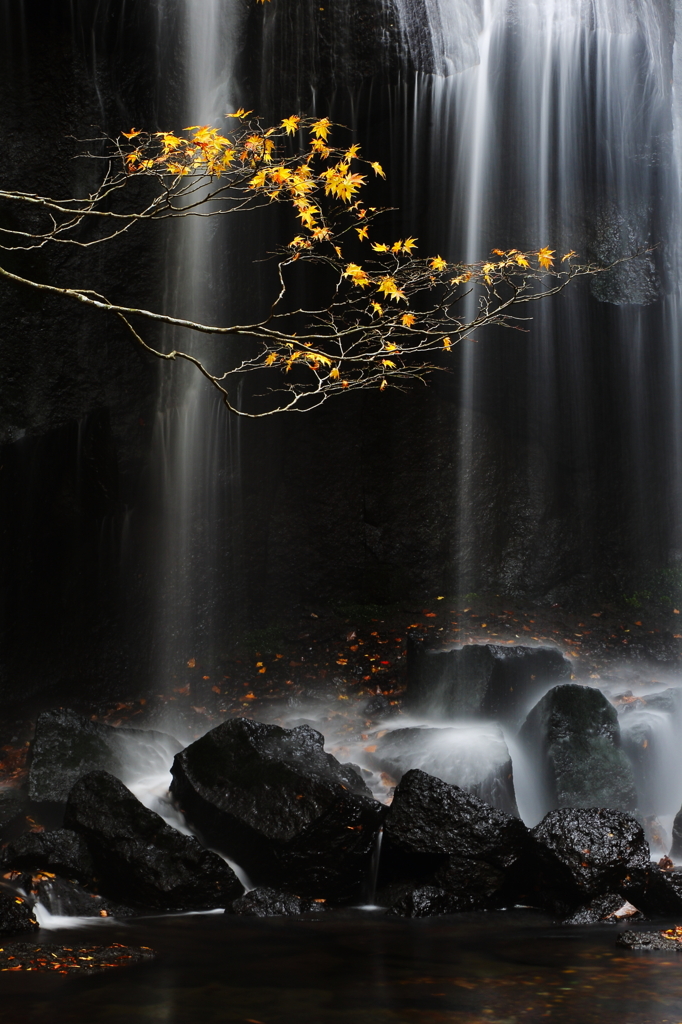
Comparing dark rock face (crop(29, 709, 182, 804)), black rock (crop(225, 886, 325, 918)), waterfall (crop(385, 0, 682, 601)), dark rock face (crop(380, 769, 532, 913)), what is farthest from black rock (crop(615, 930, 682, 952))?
waterfall (crop(385, 0, 682, 601))

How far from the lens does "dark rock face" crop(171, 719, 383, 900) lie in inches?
246

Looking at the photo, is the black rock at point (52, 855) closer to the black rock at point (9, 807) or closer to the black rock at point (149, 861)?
the black rock at point (149, 861)

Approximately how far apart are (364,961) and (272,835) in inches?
67.5

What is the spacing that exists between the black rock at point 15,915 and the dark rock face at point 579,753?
479 cm

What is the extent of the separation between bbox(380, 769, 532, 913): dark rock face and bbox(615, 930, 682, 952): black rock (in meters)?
1.27

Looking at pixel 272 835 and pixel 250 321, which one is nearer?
pixel 272 835

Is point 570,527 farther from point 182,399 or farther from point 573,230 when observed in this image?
point 182,399

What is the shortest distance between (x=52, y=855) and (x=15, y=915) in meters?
0.97

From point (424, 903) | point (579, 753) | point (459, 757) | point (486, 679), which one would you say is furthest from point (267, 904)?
point (486, 679)

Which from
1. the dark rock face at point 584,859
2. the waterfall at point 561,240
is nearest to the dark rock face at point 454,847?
the dark rock face at point 584,859

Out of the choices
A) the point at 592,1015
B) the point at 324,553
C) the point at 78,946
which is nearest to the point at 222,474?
the point at 324,553

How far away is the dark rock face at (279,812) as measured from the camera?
6242mm

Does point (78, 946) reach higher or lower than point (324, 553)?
lower

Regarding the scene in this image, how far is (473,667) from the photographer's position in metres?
9.55
